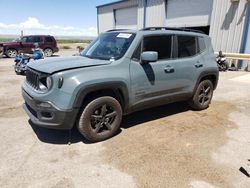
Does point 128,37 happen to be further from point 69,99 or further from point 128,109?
point 69,99

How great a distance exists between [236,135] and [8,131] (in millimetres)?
4242

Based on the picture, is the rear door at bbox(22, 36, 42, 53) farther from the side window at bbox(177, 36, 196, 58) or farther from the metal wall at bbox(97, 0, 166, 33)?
the side window at bbox(177, 36, 196, 58)

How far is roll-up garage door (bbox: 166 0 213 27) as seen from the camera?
13438 millimetres

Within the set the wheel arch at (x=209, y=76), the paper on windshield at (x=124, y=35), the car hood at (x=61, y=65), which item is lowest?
the wheel arch at (x=209, y=76)

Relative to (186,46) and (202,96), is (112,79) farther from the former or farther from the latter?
(202,96)

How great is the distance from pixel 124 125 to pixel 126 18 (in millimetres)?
16137

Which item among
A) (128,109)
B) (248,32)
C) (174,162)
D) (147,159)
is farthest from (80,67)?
(248,32)

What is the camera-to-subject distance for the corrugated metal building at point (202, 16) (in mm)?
11891

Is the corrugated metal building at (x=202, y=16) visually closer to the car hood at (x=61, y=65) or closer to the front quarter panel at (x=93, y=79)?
the front quarter panel at (x=93, y=79)

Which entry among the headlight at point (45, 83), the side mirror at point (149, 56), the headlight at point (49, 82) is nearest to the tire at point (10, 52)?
the headlight at point (45, 83)

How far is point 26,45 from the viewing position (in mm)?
18641

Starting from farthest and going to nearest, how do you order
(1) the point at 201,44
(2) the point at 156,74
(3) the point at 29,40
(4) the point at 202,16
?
(3) the point at 29,40, (4) the point at 202,16, (1) the point at 201,44, (2) the point at 156,74

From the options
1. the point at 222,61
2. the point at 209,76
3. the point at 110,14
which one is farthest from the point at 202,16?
the point at 110,14

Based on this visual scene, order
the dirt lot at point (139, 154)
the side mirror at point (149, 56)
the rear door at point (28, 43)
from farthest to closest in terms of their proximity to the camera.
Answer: the rear door at point (28, 43)
the side mirror at point (149, 56)
the dirt lot at point (139, 154)
